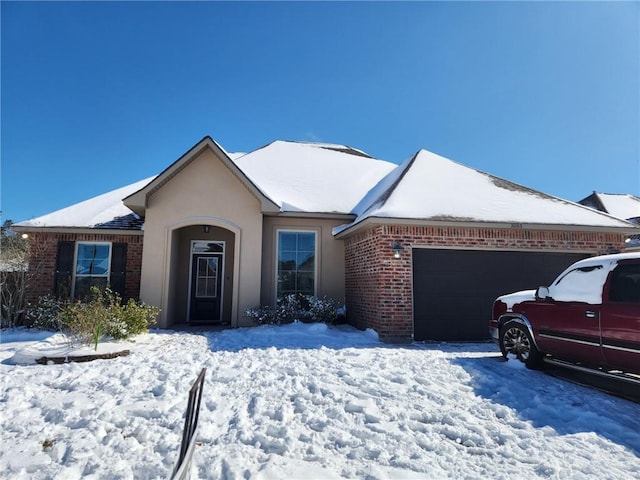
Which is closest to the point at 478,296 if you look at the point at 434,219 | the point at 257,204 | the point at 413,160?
the point at 434,219

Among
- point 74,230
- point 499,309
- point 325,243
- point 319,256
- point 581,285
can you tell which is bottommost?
point 499,309

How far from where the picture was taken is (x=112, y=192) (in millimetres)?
13633

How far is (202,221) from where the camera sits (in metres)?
10.4

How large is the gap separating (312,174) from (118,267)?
7.21m

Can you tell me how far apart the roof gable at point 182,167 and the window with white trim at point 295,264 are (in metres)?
1.29

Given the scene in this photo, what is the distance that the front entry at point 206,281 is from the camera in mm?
12016

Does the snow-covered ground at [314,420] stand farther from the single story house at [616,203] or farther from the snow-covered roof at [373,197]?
the single story house at [616,203]

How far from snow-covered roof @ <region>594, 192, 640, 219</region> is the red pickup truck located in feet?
57.7

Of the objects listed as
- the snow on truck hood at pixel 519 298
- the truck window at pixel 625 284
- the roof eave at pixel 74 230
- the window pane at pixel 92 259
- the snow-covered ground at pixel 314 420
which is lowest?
the snow-covered ground at pixel 314 420

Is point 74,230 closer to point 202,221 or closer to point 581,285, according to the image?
point 202,221

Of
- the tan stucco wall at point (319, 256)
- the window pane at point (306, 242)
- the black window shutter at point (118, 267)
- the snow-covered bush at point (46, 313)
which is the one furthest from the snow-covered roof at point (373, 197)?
the snow-covered bush at point (46, 313)

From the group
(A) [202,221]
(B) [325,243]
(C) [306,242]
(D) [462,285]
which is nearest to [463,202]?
(D) [462,285]

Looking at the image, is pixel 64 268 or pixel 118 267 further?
pixel 118 267

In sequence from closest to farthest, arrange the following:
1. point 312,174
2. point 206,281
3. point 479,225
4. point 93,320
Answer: point 93,320
point 479,225
point 206,281
point 312,174
